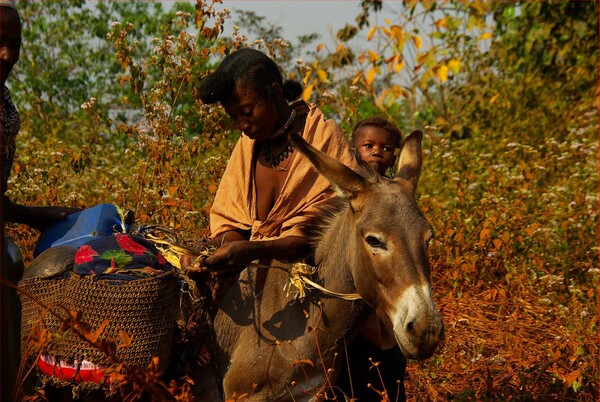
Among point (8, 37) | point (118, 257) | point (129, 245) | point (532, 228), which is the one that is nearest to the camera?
point (118, 257)

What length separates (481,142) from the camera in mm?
9938

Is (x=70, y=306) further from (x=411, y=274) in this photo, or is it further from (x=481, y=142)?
(x=481, y=142)

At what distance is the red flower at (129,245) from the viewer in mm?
3861

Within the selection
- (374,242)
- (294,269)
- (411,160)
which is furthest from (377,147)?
(374,242)

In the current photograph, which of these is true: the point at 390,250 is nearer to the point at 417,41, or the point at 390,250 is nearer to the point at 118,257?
the point at 118,257

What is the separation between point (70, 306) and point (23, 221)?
88 centimetres

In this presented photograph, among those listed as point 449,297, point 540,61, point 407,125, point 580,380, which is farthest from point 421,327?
point 407,125

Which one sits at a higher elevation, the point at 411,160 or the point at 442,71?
the point at 442,71

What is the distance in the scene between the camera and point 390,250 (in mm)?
3541

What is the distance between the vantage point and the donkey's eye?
11.8 ft

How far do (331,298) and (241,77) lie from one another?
3.92 ft

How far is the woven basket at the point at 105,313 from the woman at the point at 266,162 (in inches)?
18.1

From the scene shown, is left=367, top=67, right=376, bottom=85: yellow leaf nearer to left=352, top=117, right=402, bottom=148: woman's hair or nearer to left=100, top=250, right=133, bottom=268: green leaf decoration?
left=352, top=117, right=402, bottom=148: woman's hair

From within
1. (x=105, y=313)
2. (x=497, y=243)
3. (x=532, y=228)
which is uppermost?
(x=105, y=313)
